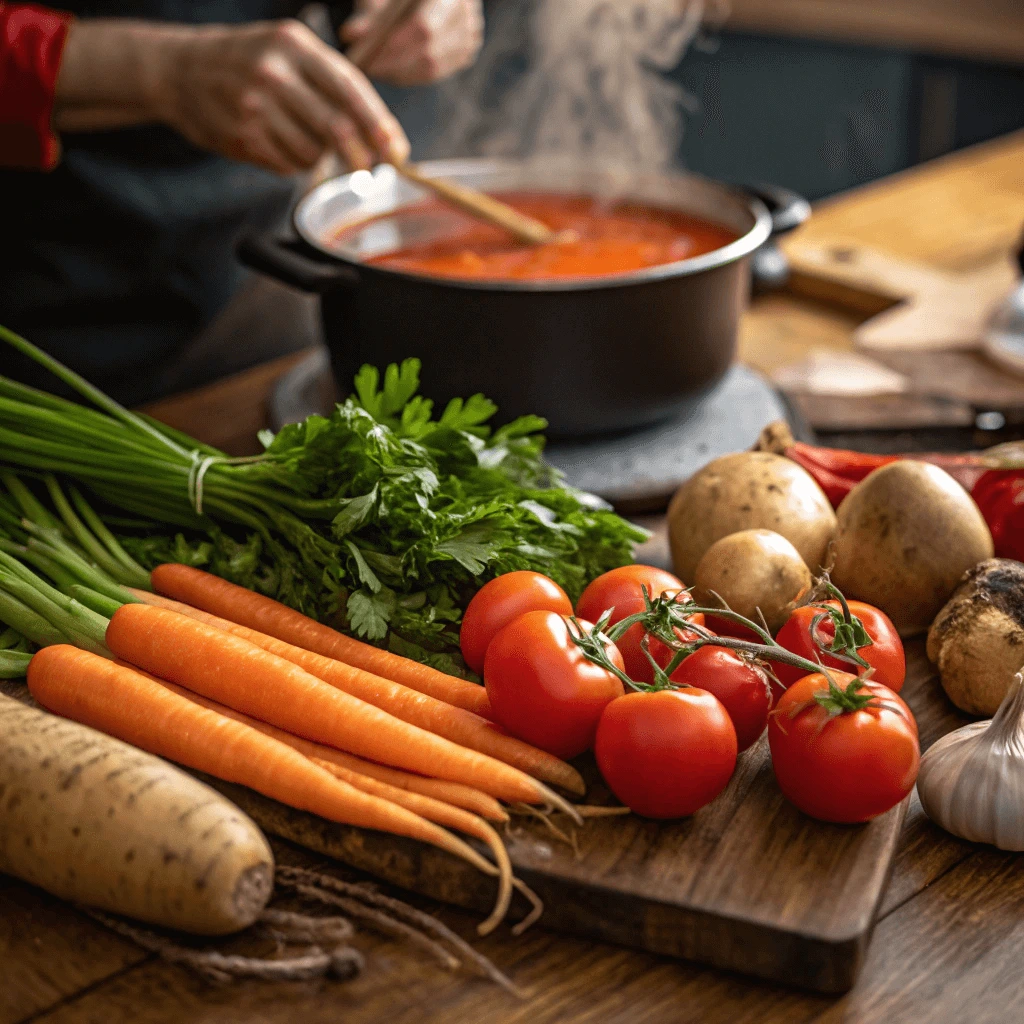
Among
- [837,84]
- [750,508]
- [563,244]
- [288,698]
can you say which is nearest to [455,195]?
[563,244]

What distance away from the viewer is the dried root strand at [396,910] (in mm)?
1004

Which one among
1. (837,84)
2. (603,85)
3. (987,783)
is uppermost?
(603,85)

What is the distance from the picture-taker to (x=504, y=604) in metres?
1.24

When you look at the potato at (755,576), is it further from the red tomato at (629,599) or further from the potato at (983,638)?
the potato at (983,638)

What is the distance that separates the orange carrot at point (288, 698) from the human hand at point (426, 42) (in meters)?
1.15

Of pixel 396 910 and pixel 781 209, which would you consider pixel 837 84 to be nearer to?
pixel 781 209

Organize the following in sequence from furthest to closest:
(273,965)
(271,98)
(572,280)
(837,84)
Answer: (837,84), (271,98), (572,280), (273,965)

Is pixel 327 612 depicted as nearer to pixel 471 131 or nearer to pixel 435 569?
pixel 435 569

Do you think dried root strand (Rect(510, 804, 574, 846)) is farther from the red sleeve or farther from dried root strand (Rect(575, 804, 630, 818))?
the red sleeve

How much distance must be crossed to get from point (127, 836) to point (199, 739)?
153 millimetres

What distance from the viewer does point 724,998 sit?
995 mm

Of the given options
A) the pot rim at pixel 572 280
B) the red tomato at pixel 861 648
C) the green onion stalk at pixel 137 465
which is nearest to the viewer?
the red tomato at pixel 861 648

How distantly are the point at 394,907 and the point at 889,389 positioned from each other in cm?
136

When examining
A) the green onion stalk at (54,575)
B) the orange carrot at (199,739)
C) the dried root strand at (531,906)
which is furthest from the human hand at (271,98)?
the dried root strand at (531,906)
